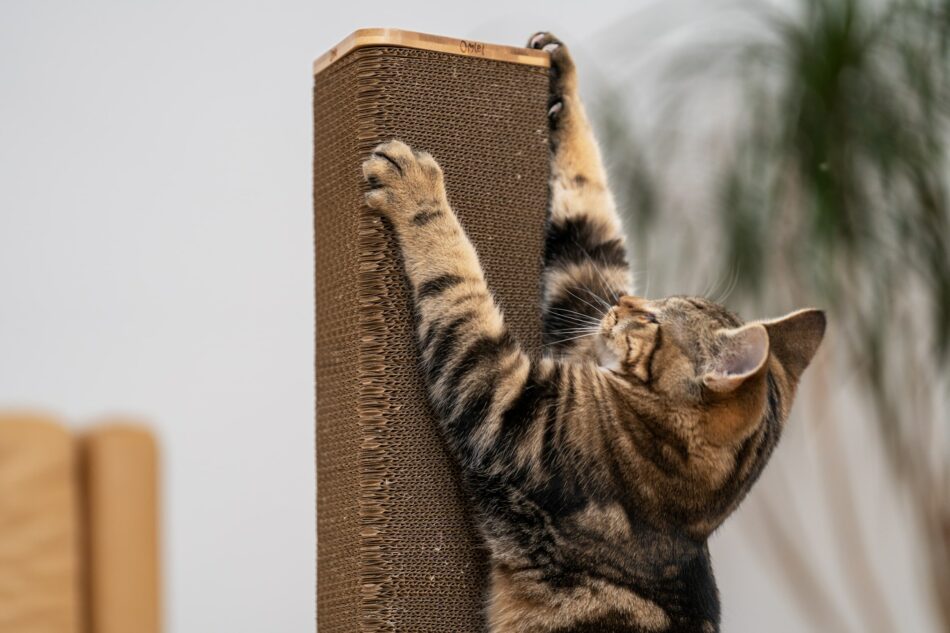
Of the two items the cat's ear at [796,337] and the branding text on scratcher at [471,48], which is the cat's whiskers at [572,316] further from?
the branding text on scratcher at [471,48]

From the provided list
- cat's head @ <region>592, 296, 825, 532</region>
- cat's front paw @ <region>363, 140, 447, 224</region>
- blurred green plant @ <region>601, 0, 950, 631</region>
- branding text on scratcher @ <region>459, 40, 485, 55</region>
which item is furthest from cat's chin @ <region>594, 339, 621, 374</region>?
blurred green plant @ <region>601, 0, 950, 631</region>

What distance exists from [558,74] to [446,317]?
17.1 inches

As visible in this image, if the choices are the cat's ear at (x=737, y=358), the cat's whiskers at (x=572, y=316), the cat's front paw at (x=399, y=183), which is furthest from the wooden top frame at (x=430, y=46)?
the cat's ear at (x=737, y=358)

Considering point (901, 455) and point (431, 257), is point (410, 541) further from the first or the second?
point (901, 455)

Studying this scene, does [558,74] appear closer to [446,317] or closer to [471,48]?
[471,48]

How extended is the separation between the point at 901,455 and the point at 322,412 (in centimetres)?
124

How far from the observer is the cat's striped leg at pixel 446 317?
4.19ft

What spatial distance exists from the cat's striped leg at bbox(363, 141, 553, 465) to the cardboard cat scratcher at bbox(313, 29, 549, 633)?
3cm

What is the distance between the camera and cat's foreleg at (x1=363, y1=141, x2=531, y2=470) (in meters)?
1.28

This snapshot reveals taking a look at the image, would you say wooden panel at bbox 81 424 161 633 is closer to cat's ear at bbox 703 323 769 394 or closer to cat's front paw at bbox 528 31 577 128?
cat's ear at bbox 703 323 769 394

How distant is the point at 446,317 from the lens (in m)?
1.28

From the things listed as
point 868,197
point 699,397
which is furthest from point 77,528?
point 868,197

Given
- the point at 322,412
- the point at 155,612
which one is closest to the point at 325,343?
the point at 322,412

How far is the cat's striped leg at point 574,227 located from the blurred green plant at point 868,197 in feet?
2.28
